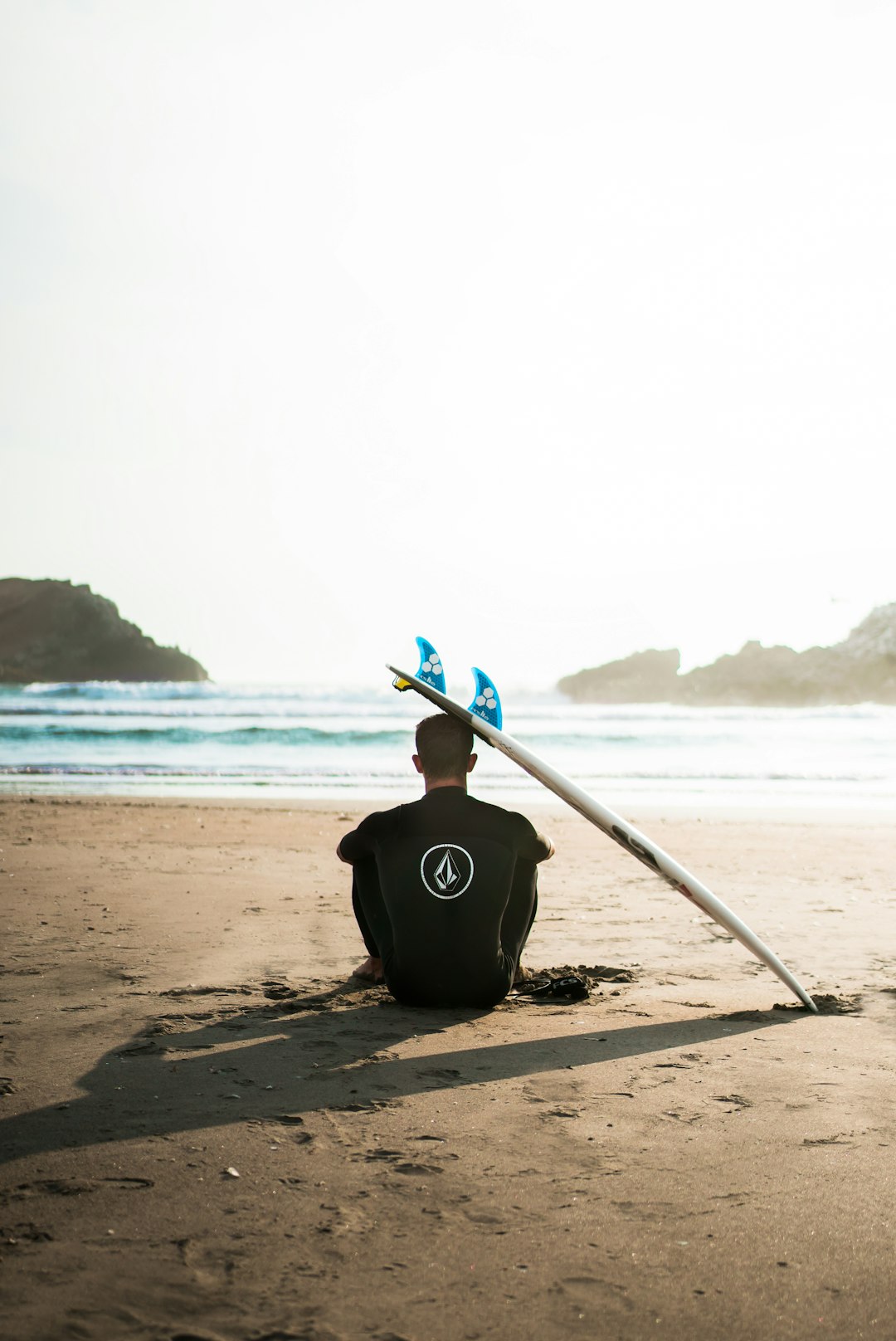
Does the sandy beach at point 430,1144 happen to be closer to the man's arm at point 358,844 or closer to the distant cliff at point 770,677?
the man's arm at point 358,844

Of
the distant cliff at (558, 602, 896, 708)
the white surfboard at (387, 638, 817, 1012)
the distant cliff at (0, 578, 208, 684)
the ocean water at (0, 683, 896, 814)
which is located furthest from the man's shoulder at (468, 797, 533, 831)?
the distant cliff at (0, 578, 208, 684)

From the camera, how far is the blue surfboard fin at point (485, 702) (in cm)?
418

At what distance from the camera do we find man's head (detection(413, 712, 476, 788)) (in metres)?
3.93

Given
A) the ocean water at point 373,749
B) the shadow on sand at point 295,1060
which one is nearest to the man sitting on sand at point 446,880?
the shadow on sand at point 295,1060

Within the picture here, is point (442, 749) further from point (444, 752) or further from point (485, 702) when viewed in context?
point (485, 702)

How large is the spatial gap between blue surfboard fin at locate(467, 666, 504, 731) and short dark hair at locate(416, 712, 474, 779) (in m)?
0.24

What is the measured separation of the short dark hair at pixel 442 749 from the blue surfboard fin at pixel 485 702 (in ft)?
0.79

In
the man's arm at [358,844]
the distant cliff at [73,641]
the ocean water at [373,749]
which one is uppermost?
the distant cliff at [73,641]

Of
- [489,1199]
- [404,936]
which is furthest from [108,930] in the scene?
[489,1199]

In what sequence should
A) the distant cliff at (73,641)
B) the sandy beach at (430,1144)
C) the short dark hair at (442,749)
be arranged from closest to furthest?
the sandy beach at (430,1144) < the short dark hair at (442,749) < the distant cliff at (73,641)

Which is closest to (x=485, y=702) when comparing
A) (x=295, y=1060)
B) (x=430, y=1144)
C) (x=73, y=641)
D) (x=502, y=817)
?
(x=502, y=817)

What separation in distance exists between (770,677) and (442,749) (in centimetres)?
5819

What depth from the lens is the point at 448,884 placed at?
12.4 ft

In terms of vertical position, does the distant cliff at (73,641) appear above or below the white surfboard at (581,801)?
above
